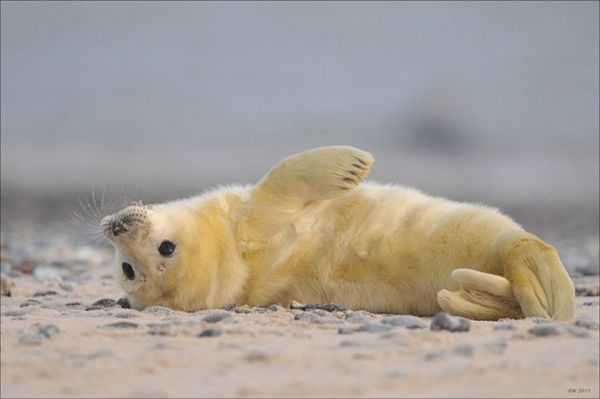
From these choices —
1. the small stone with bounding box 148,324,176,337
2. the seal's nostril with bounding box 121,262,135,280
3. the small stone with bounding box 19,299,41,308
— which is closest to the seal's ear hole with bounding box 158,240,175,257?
the seal's nostril with bounding box 121,262,135,280

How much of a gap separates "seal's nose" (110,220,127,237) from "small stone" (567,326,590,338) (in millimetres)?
2231

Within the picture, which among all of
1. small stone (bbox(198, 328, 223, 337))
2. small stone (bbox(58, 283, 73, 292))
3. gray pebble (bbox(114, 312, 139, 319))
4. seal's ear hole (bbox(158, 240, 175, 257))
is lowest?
small stone (bbox(198, 328, 223, 337))

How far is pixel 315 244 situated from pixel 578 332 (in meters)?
1.83

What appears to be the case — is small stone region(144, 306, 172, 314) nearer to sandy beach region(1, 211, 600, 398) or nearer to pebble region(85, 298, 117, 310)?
sandy beach region(1, 211, 600, 398)

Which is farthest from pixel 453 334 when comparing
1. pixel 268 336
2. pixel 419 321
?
pixel 268 336

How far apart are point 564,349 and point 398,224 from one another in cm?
180

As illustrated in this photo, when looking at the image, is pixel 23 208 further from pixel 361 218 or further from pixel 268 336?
pixel 268 336

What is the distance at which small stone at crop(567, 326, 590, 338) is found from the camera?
3852mm

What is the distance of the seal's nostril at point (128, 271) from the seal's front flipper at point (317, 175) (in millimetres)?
786

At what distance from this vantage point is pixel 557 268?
464cm

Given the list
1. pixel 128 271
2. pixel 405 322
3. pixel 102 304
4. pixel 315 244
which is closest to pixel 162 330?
pixel 405 322

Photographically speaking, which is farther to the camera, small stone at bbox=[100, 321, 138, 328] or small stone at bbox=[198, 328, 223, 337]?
small stone at bbox=[100, 321, 138, 328]

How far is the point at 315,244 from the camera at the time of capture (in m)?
5.43

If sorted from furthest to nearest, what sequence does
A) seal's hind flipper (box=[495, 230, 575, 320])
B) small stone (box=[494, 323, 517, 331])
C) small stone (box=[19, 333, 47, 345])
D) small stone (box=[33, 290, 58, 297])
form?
small stone (box=[33, 290, 58, 297]) → seal's hind flipper (box=[495, 230, 575, 320]) → small stone (box=[494, 323, 517, 331]) → small stone (box=[19, 333, 47, 345])
